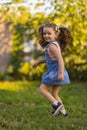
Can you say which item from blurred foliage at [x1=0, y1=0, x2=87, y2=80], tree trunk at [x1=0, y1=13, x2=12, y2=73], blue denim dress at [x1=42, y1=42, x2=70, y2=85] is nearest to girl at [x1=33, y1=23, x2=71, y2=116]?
blue denim dress at [x1=42, y1=42, x2=70, y2=85]

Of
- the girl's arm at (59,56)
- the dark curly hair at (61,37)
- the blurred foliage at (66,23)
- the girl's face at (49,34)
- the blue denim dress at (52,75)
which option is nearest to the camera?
the girl's arm at (59,56)

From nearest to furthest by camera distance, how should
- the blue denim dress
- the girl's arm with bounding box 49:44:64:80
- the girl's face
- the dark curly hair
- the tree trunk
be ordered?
the girl's arm with bounding box 49:44:64:80 → the blue denim dress → the girl's face → the dark curly hair → the tree trunk

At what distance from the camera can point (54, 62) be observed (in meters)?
6.12

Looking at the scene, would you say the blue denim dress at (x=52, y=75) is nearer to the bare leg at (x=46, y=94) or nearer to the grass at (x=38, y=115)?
the bare leg at (x=46, y=94)

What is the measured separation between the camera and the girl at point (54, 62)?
6025 millimetres

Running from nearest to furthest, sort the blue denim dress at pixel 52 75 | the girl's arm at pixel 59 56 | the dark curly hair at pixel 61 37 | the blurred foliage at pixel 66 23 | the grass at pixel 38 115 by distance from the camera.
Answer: the grass at pixel 38 115 < the girl's arm at pixel 59 56 < the blue denim dress at pixel 52 75 < the dark curly hair at pixel 61 37 < the blurred foliage at pixel 66 23

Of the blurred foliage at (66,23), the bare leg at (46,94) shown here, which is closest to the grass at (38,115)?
the bare leg at (46,94)

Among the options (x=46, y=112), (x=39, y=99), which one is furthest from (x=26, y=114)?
(x=39, y=99)

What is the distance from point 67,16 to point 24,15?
149 centimetres

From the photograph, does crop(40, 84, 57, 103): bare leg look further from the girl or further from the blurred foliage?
the blurred foliage

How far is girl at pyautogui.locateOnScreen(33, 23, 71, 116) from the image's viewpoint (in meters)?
6.02

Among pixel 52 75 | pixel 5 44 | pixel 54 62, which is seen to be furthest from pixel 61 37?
pixel 5 44

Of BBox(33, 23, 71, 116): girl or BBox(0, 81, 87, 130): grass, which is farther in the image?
BBox(33, 23, 71, 116): girl

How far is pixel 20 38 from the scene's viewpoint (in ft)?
57.4
